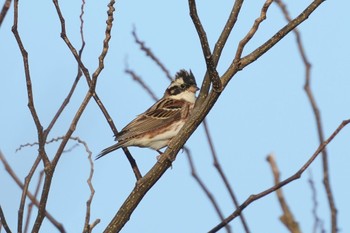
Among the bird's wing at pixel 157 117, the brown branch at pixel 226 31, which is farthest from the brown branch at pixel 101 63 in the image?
the bird's wing at pixel 157 117

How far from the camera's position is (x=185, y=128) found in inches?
170

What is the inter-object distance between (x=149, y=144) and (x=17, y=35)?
178 inches

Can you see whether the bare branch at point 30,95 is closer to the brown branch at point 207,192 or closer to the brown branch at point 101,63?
the brown branch at point 101,63

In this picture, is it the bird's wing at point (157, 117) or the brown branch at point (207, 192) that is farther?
the bird's wing at point (157, 117)

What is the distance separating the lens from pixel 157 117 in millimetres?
8695

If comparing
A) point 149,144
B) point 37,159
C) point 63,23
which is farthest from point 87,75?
point 149,144

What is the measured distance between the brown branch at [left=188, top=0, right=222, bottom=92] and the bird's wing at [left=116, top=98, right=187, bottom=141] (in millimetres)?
3869

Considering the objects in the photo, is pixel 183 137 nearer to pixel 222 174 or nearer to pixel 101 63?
pixel 222 174

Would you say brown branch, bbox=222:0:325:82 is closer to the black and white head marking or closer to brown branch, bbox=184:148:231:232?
brown branch, bbox=184:148:231:232

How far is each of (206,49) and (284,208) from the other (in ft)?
3.28

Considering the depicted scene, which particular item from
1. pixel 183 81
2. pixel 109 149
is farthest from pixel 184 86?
pixel 109 149

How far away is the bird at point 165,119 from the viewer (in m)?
8.17

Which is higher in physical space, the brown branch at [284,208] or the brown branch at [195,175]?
the brown branch at [195,175]

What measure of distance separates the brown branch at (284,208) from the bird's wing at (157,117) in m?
4.36
